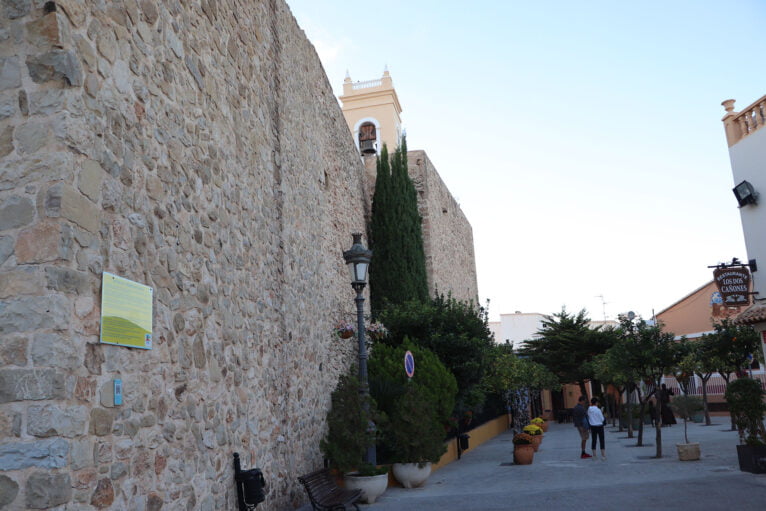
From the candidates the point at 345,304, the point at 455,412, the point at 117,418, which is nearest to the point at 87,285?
the point at 117,418

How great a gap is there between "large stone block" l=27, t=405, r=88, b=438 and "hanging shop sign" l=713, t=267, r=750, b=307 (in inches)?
577

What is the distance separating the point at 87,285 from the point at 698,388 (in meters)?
33.0

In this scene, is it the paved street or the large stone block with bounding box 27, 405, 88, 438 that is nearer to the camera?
the large stone block with bounding box 27, 405, 88, 438

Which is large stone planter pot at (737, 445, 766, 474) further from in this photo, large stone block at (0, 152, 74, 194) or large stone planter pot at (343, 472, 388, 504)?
large stone block at (0, 152, 74, 194)

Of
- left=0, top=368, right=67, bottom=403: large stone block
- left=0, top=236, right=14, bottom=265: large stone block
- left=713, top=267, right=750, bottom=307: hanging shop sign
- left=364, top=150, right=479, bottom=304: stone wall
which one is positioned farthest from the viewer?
left=364, top=150, right=479, bottom=304: stone wall

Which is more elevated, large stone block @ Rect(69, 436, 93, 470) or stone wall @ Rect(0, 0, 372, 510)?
stone wall @ Rect(0, 0, 372, 510)

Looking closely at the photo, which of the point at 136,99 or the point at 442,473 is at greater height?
the point at 136,99

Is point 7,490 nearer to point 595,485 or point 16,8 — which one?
point 16,8

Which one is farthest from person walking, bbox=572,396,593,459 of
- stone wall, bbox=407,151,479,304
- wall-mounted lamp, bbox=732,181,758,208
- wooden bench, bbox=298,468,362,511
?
wooden bench, bbox=298,468,362,511

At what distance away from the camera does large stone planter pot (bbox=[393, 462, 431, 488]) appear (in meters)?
10.8

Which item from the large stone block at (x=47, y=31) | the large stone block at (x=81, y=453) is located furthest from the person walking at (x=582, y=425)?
the large stone block at (x=47, y=31)

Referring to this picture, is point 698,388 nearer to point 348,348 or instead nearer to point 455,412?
point 455,412

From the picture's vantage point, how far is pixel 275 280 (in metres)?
8.60

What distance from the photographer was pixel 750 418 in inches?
402
